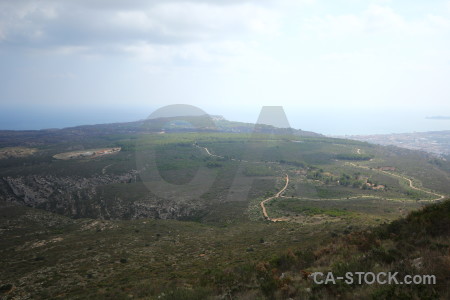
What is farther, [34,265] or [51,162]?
[51,162]

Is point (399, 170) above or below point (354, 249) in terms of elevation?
below

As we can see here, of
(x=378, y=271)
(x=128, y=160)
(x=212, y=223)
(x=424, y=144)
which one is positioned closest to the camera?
(x=378, y=271)

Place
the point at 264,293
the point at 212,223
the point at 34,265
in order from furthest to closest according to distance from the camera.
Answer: the point at 212,223 → the point at 34,265 → the point at 264,293

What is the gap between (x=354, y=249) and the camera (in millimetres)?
9188

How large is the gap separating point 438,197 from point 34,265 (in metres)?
46.8

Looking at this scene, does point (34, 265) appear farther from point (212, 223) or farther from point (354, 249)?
point (354, 249)

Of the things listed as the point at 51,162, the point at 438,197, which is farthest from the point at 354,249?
the point at 51,162

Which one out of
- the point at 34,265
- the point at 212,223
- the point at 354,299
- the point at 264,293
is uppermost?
the point at 354,299

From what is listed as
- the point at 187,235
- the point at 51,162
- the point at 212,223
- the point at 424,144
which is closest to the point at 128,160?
the point at 51,162

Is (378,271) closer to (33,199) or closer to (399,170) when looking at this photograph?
(33,199)

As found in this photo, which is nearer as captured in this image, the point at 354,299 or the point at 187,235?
the point at 354,299

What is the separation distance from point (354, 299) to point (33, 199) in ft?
155

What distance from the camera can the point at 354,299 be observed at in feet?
18.9

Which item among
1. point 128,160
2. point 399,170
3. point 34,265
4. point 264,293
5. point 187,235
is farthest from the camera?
point 128,160
